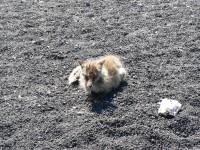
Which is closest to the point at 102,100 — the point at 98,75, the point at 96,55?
the point at 98,75

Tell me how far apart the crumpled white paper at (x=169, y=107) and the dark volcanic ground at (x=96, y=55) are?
0.08 meters

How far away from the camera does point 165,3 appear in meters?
9.71

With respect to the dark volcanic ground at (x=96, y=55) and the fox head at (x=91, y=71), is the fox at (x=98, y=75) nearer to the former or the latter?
the fox head at (x=91, y=71)

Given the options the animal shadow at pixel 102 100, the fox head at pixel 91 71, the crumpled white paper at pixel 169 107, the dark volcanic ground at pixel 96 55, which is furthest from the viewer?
the fox head at pixel 91 71

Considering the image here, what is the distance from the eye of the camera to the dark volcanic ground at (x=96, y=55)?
571 cm

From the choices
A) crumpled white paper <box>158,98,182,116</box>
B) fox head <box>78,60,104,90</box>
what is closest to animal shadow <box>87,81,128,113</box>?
fox head <box>78,60,104,90</box>

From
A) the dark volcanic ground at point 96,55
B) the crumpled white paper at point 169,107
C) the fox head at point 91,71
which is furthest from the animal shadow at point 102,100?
the crumpled white paper at point 169,107

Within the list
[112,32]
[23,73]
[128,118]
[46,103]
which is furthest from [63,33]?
[128,118]

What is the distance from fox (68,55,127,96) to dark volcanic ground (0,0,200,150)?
149 mm

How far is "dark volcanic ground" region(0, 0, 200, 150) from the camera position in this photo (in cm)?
571

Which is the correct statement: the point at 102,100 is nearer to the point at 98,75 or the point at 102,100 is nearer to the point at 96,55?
the point at 98,75

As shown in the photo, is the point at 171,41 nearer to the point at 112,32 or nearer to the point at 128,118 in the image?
the point at 112,32

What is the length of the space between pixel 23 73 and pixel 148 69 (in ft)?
6.67

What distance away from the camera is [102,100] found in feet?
21.2
